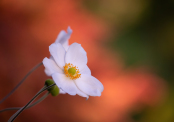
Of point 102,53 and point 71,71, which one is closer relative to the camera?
point 71,71

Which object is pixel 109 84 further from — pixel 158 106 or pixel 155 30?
pixel 155 30

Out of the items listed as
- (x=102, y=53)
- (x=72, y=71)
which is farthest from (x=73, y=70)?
(x=102, y=53)

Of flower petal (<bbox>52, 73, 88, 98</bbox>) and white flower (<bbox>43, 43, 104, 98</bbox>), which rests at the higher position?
white flower (<bbox>43, 43, 104, 98</bbox>)

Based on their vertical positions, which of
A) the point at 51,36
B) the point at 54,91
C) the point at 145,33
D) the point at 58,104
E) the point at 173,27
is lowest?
the point at 54,91

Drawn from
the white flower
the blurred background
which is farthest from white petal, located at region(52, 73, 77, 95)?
the blurred background

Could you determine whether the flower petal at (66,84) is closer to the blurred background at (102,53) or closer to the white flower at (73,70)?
the white flower at (73,70)

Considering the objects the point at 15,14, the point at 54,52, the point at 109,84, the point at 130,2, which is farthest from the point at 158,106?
the point at 54,52

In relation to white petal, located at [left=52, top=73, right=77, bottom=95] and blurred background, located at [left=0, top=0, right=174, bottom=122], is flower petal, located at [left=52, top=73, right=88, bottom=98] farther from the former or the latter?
blurred background, located at [left=0, top=0, right=174, bottom=122]

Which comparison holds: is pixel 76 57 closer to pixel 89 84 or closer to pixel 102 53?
pixel 89 84
